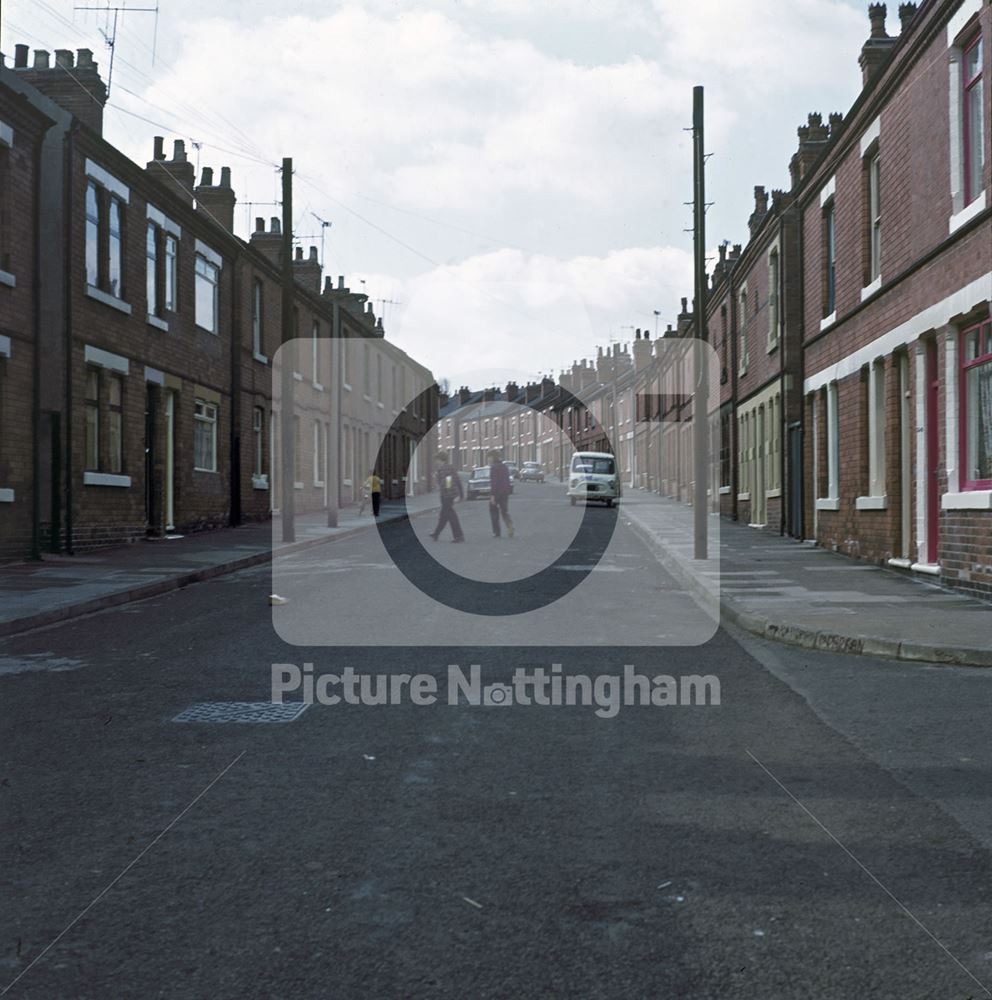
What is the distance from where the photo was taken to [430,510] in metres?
39.0

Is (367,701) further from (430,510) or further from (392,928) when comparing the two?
(430,510)

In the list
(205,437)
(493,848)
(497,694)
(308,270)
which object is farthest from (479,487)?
(493,848)

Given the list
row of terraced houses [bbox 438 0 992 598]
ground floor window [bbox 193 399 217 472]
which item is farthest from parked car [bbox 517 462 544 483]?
ground floor window [bbox 193 399 217 472]

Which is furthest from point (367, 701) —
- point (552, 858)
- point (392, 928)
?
point (392, 928)

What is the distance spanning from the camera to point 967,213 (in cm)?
1277

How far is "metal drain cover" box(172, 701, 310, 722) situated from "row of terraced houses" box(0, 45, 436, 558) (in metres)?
12.0

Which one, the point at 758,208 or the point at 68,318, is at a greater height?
the point at 758,208

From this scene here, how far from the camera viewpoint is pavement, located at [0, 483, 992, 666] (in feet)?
30.9

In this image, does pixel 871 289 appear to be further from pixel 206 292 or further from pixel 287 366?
pixel 206 292

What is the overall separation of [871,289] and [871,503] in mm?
3183

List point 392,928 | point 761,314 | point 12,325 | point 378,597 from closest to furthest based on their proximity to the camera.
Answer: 1. point 392,928
2. point 378,597
3. point 12,325
4. point 761,314

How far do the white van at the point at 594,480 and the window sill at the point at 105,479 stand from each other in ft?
69.1

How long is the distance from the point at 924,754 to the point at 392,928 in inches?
133

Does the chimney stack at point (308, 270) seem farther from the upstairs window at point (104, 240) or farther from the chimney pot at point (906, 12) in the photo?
the chimney pot at point (906, 12)
